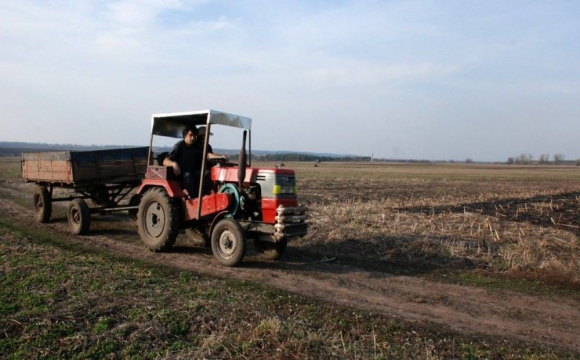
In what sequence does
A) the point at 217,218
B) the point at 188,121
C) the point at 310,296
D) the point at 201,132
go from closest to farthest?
1. the point at 310,296
2. the point at 217,218
3. the point at 201,132
4. the point at 188,121

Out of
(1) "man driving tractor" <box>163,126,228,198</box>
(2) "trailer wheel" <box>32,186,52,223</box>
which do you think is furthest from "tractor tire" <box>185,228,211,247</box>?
(2) "trailer wheel" <box>32,186,52,223</box>

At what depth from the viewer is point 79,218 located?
416 inches

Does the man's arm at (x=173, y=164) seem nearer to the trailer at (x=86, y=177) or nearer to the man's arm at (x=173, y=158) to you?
the man's arm at (x=173, y=158)

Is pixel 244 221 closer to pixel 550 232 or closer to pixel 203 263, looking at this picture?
Answer: pixel 203 263

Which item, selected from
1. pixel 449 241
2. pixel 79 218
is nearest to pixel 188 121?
pixel 79 218

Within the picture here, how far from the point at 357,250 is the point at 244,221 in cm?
261

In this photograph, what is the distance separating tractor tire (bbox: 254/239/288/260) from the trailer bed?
450 centimetres

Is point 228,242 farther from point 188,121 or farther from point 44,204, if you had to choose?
point 44,204

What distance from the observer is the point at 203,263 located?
25.9 feet

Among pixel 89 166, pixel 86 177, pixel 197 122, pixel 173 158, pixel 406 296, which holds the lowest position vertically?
pixel 406 296

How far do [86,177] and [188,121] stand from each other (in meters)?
3.23

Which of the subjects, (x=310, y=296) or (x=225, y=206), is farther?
(x=225, y=206)

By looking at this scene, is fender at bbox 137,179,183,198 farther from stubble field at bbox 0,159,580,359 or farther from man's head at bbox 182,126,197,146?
stubble field at bbox 0,159,580,359

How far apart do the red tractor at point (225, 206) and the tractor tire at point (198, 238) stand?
0.06 feet
